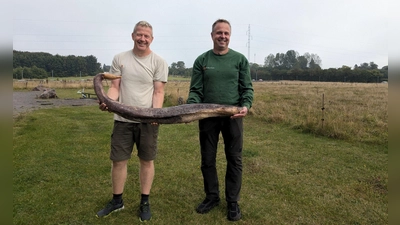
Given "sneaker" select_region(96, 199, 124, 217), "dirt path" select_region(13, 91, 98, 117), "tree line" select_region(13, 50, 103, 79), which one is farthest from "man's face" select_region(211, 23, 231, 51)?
"tree line" select_region(13, 50, 103, 79)

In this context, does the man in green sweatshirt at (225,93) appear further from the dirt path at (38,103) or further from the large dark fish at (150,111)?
the dirt path at (38,103)

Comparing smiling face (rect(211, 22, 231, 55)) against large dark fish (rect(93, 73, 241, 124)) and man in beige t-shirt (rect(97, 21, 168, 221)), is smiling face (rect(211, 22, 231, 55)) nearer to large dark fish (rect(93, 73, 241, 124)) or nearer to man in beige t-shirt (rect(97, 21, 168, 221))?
man in beige t-shirt (rect(97, 21, 168, 221))

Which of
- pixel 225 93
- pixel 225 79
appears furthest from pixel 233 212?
pixel 225 79

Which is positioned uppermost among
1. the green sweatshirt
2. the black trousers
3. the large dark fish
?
the green sweatshirt

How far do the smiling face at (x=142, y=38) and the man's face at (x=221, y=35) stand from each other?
3.18 feet

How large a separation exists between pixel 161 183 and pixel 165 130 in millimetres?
5875

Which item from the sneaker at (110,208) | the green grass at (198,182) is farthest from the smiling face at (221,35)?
the sneaker at (110,208)

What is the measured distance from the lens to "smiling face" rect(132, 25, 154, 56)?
12.6ft

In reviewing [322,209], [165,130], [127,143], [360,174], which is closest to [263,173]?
[322,209]

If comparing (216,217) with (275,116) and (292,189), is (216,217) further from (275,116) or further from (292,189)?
(275,116)

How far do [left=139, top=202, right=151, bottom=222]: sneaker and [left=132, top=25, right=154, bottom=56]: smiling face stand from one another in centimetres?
244

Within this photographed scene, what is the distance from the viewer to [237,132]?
427 cm

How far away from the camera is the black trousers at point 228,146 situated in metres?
4.29

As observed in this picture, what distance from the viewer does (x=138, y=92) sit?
402 cm
